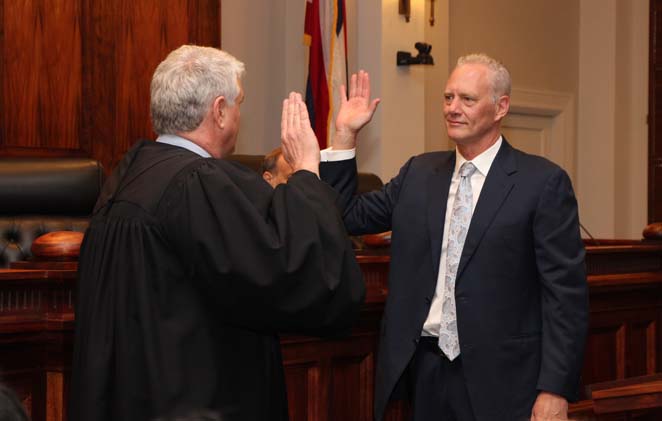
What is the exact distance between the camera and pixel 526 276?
2.82 metres

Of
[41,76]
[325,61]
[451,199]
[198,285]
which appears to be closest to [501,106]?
[451,199]

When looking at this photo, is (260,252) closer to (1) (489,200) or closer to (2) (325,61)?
(1) (489,200)

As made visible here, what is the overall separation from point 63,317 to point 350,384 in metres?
1.10

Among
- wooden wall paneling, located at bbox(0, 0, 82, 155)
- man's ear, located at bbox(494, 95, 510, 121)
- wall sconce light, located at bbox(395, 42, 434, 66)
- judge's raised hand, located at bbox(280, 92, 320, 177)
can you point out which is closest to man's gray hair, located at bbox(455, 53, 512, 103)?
man's ear, located at bbox(494, 95, 510, 121)


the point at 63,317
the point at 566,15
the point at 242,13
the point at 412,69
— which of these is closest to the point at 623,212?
the point at 566,15

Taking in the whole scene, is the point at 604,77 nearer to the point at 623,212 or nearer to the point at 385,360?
the point at 623,212

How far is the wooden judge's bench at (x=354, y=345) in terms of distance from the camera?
254cm

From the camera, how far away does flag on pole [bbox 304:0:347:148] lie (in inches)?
258

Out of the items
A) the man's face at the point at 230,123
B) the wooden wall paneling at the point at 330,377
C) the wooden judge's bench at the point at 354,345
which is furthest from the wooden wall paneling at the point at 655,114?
the man's face at the point at 230,123

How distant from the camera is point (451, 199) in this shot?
2.94 meters

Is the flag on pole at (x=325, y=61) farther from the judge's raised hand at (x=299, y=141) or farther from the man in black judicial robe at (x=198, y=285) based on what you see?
the man in black judicial robe at (x=198, y=285)

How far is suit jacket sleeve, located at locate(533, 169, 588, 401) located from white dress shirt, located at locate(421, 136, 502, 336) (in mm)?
204

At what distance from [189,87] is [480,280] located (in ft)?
3.36

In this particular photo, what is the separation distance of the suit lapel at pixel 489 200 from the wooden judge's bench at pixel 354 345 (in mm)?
506
